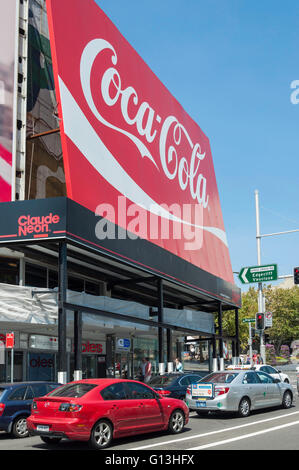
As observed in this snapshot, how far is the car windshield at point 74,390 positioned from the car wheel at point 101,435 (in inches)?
30.6

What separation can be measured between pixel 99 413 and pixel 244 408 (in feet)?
23.6

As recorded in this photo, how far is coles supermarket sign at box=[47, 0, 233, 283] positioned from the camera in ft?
74.2

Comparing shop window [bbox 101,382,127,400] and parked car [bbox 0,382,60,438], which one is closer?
shop window [bbox 101,382,127,400]

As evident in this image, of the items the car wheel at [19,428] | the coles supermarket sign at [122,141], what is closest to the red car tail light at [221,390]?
the car wheel at [19,428]

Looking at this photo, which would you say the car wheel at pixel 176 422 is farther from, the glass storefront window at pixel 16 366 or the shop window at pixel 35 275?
the shop window at pixel 35 275

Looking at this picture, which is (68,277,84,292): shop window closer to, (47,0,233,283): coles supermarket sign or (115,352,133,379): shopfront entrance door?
(47,0,233,283): coles supermarket sign

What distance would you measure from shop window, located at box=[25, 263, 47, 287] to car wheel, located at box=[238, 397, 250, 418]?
1169 centimetres

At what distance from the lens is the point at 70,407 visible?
11.3 meters

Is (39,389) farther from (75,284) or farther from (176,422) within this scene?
(75,284)

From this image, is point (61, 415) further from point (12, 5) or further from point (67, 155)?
point (12, 5)

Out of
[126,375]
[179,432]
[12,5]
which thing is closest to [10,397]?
[179,432]

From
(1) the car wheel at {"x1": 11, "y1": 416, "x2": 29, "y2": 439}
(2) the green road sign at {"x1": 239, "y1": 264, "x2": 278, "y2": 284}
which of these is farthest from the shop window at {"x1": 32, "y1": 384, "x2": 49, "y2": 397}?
(2) the green road sign at {"x1": 239, "y1": 264, "x2": 278, "y2": 284}

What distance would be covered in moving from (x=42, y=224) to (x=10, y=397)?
7.49 metres

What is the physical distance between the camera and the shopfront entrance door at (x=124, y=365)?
1195 inches
